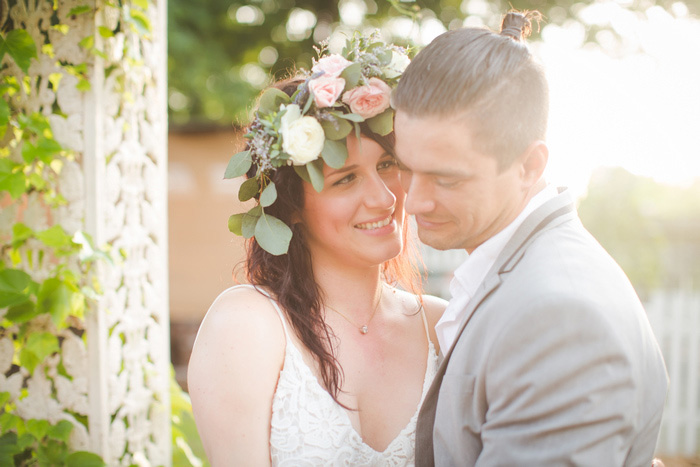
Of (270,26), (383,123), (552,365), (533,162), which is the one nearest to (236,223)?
(383,123)

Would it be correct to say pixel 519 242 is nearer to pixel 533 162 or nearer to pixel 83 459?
pixel 533 162

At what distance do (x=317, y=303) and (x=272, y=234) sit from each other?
381 millimetres

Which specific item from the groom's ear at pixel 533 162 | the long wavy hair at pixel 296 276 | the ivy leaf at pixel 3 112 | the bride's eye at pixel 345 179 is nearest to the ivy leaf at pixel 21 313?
the ivy leaf at pixel 3 112

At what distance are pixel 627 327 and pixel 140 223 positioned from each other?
7.77 feet

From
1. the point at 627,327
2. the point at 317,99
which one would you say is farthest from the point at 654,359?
the point at 317,99

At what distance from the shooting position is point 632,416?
4.98 ft

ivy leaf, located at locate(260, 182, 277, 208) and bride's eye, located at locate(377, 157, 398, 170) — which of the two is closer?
ivy leaf, located at locate(260, 182, 277, 208)

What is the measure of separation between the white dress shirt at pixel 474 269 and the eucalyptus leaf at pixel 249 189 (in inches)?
34.8

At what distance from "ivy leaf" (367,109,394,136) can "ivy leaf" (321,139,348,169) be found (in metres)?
0.15

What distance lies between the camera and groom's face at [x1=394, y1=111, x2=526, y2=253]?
181cm

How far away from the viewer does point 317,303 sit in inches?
99.9

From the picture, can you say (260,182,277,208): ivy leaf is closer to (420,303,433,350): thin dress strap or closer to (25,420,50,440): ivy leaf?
(420,303,433,350): thin dress strap

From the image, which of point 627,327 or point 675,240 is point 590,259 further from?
point 675,240

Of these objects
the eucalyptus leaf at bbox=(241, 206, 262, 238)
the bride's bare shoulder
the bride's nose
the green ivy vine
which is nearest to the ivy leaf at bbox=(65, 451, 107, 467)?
the green ivy vine
